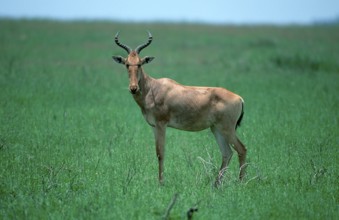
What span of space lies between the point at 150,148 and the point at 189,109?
2385mm

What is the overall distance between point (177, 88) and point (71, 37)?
3130cm

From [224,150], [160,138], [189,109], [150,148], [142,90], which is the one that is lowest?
[150,148]

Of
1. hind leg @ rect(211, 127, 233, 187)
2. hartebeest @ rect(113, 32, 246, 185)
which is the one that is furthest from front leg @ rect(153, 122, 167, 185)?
hind leg @ rect(211, 127, 233, 187)

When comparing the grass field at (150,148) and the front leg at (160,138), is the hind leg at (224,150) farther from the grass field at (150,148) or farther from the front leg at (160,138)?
the front leg at (160,138)

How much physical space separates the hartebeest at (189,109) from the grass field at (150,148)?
24.6 inches

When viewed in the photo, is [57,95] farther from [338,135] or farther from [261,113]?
[338,135]

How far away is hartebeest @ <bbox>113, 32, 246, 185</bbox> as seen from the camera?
1198cm

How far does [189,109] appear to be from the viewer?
1215cm

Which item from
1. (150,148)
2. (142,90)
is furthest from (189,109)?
(150,148)

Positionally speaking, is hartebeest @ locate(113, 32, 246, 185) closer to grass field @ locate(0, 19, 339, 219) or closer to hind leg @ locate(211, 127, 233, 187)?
hind leg @ locate(211, 127, 233, 187)

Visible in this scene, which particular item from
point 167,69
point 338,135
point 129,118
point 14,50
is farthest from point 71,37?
point 338,135

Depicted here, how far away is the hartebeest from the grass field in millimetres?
624

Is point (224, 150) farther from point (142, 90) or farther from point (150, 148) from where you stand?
point (150, 148)

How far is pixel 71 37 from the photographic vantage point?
42.8 m
